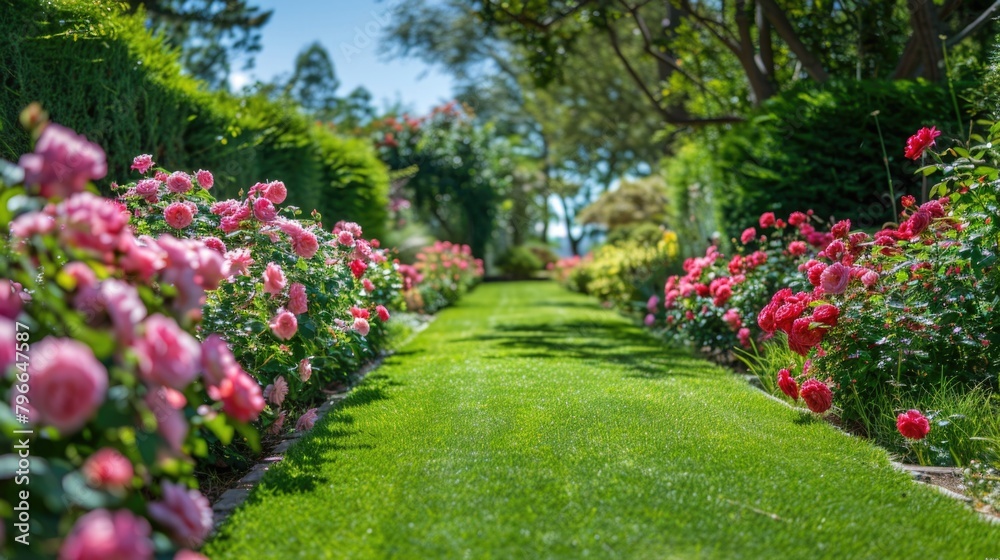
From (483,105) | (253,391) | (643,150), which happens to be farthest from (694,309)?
(483,105)

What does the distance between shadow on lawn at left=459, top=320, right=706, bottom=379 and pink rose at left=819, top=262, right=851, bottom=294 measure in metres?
1.88

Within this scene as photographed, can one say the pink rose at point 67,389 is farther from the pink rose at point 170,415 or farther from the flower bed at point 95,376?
the pink rose at point 170,415

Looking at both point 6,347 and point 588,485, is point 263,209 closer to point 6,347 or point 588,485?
point 588,485

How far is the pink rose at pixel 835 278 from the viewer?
12.9 ft

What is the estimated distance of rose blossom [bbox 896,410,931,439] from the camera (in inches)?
134

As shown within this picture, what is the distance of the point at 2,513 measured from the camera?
4.84 ft

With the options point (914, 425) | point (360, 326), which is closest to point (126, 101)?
point (360, 326)

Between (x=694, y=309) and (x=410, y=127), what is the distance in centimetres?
1509

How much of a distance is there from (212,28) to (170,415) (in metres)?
18.3

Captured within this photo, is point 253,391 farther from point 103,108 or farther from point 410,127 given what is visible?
point 410,127

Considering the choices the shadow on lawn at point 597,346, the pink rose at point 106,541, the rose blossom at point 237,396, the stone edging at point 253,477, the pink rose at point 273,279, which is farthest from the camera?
the shadow on lawn at point 597,346

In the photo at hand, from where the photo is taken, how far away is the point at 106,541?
138 centimetres

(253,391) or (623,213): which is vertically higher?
(623,213)

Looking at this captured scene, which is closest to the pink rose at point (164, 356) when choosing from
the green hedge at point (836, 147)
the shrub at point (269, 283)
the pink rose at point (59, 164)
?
the pink rose at point (59, 164)
